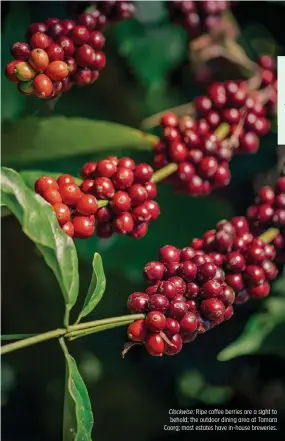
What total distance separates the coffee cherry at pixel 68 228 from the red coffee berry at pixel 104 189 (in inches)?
2.2

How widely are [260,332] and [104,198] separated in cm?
34

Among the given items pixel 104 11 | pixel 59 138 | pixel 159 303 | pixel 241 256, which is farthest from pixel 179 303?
pixel 104 11

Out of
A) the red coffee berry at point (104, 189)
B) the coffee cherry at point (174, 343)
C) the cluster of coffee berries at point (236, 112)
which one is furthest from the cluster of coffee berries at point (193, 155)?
the coffee cherry at point (174, 343)

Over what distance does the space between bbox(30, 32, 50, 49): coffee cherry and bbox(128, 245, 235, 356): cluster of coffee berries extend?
361mm

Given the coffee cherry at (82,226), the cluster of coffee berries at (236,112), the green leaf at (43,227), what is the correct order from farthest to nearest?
the cluster of coffee berries at (236,112) → the coffee cherry at (82,226) → the green leaf at (43,227)

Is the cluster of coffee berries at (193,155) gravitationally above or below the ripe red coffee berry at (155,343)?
above

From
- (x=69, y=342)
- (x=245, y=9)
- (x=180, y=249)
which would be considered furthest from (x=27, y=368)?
(x=245, y=9)

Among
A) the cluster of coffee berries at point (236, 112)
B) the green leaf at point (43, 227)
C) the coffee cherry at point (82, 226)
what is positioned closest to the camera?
the green leaf at point (43, 227)

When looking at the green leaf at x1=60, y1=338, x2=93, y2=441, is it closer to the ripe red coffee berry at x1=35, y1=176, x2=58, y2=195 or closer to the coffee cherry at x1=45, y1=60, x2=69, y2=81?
the ripe red coffee berry at x1=35, y1=176, x2=58, y2=195

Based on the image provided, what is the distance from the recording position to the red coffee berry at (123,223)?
1138mm

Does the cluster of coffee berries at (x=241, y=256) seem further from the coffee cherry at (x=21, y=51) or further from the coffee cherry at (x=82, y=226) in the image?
the coffee cherry at (x=21, y=51)

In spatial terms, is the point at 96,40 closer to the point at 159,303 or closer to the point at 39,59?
the point at 39,59

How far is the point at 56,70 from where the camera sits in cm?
115

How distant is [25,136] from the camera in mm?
1274
